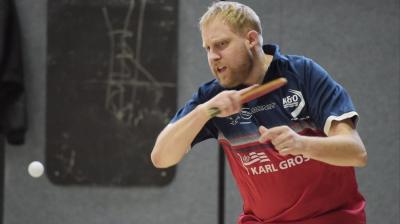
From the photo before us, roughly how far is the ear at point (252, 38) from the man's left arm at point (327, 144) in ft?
1.17

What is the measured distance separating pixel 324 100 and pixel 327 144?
0.21 metres

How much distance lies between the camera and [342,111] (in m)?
2.01

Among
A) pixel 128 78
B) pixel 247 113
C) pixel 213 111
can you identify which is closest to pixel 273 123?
pixel 247 113

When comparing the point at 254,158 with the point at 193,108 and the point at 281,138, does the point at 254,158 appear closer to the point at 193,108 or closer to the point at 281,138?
the point at 193,108

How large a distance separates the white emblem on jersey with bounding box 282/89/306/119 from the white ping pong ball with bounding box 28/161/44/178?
1.70 meters

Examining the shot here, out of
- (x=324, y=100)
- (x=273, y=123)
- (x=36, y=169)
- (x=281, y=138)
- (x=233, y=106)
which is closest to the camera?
(x=281, y=138)

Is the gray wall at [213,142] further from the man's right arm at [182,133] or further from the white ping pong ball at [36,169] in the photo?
the man's right arm at [182,133]

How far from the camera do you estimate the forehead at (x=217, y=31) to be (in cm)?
208

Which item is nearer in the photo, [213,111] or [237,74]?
[213,111]

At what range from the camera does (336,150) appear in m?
1.90

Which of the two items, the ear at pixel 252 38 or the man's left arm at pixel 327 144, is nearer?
the man's left arm at pixel 327 144

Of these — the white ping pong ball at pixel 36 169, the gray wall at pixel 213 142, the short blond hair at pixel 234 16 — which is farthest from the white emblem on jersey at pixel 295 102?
Result: the white ping pong ball at pixel 36 169

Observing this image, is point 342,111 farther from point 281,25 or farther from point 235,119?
point 281,25

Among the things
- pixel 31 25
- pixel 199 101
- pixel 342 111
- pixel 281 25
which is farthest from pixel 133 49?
pixel 342 111
